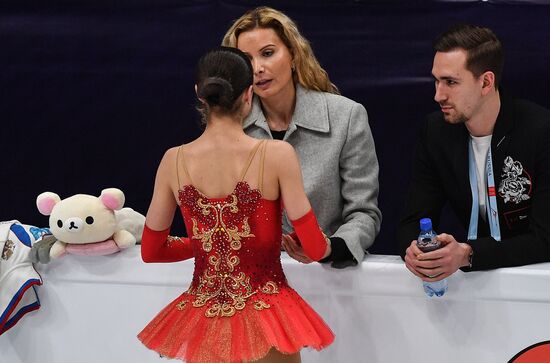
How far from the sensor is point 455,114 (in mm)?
3037

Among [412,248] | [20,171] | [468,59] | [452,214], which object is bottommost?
[452,214]

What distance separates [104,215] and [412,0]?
1769 mm

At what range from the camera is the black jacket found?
9.45 ft

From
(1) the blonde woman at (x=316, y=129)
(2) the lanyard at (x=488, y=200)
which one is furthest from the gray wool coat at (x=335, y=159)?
(2) the lanyard at (x=488, y=200)

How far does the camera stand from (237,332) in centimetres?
254

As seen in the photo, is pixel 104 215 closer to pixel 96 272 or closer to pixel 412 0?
pixel 96 272

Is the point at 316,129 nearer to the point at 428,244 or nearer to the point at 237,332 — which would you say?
the point at 428,244

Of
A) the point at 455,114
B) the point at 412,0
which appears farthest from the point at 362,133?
the point at 412,0

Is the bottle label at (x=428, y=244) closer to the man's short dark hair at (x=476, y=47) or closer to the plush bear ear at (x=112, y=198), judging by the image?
the man's short dark hair at (x=476, y=47)

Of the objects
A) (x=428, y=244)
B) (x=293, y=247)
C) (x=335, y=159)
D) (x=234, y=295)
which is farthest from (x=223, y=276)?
(x=335, y=159)

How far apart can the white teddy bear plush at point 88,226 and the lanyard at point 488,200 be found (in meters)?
1.08

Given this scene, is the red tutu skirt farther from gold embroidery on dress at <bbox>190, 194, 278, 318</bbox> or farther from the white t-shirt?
the white t-shirt

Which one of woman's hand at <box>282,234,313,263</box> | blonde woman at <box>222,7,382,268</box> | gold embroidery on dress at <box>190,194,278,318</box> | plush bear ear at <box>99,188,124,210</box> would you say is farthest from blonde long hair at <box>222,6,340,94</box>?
gold embroidery on dress at <box>190,194,278,318</box>

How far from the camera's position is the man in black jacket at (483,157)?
2.96 metres
